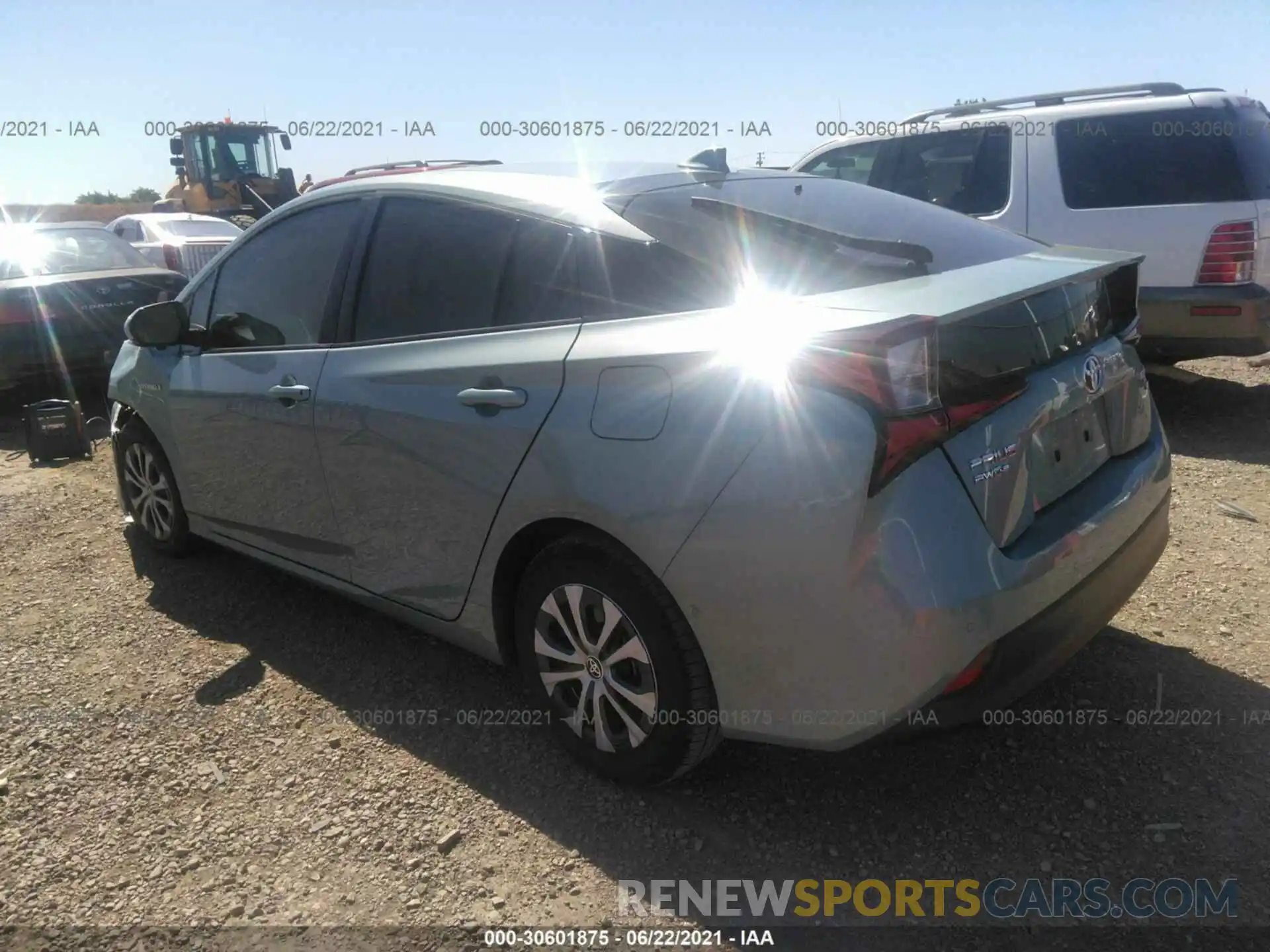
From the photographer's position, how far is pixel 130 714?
327 cm

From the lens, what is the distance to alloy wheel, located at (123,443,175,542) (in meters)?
4.36

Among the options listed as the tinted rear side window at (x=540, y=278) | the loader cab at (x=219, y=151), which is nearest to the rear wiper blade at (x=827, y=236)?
the tinted rear side window at (x=540, y=278)

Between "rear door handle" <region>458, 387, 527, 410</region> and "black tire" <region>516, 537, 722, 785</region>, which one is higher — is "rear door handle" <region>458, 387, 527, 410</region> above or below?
above

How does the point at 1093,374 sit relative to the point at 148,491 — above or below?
above

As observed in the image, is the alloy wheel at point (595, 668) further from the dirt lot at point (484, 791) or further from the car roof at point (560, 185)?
the car roof at point (560, 185)

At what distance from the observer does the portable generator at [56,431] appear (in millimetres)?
6406

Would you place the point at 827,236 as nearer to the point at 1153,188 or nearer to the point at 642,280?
the point at 642,280

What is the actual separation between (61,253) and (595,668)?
7405mm

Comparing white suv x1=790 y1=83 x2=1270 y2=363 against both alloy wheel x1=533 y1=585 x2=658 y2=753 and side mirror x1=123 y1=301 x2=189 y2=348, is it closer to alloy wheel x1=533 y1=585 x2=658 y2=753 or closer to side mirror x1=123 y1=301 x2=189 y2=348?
alloy wheel x1=533 y1=585 x2=658 y2=753

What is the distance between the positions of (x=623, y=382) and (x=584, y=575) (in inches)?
20.1

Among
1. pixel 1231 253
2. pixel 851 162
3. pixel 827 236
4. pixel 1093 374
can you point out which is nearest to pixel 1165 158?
pixel 1231 253

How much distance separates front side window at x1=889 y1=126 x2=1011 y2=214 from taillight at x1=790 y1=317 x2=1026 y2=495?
460 centimetres

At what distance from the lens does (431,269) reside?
3.03 meters

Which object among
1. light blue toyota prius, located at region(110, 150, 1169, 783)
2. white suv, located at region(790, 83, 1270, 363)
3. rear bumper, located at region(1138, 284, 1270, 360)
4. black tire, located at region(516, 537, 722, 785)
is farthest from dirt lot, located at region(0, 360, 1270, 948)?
white suv, located at region(790, 83, 1270, 363)
